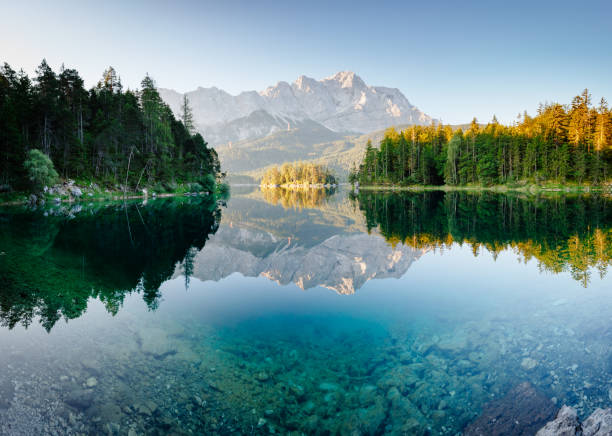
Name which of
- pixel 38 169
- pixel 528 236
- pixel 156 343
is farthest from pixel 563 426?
pixel 38 169

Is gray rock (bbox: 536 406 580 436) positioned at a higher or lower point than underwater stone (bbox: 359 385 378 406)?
higher

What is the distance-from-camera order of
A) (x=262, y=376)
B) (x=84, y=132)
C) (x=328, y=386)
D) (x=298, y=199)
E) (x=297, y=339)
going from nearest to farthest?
1. (x=328, y=386)
2. (x=262, y=376)
3. (x=297, y=339)
4. (x=84, y=132)
5. (x=298, y=199)

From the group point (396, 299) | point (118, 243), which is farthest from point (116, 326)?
point (118, 243)

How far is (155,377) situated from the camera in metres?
6.91

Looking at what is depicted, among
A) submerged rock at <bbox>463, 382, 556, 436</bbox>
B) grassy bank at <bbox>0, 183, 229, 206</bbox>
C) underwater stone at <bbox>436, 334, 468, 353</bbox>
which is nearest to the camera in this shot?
submerged rock at <bbox>463, 382, 556, 436</bbox>

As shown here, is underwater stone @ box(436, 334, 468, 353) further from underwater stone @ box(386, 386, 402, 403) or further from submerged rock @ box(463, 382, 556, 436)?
underwater stone @ box(386, 386, 402, 403)

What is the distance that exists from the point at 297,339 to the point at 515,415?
200 inches

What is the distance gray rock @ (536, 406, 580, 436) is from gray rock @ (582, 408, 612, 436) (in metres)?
0.12

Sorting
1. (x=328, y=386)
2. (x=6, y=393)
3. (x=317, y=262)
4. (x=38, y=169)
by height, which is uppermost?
(x=38, y=169)

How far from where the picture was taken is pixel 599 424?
478 cm

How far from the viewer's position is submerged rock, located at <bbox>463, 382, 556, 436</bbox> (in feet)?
17.9

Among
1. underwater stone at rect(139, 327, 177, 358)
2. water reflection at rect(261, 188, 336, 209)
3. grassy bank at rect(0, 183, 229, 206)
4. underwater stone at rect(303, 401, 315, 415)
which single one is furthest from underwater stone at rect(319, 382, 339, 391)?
grassy bank at rect(0, 183, 229, 206)

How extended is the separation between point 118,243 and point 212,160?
99.9 m

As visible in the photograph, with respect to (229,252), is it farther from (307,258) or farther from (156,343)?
(156,343)
